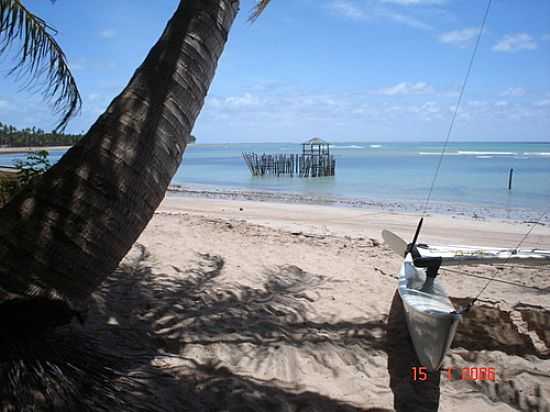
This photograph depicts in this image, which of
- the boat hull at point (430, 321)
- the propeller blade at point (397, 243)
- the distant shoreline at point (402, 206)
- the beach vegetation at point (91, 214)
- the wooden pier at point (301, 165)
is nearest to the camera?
the beach vegetation at point (91, 214)

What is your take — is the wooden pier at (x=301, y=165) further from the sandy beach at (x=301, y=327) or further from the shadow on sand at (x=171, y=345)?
the shadow on sand at (x=171, y=345)

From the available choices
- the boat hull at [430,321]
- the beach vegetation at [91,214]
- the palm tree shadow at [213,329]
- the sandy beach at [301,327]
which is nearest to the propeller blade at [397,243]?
the sandy beach at [301,327]

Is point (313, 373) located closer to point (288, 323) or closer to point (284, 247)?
point (288, 323)

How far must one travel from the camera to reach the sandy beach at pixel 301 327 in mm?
3074

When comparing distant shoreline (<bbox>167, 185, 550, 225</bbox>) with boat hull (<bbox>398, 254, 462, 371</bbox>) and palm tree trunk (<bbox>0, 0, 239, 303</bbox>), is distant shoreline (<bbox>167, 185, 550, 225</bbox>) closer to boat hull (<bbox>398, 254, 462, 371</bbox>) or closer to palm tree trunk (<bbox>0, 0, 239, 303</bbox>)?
boat hull (<bbox>398, 254, 462, 371</bbox>)

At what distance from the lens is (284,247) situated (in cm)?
710

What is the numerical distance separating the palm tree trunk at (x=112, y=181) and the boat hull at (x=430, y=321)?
2117mm

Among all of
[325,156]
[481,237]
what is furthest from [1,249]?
[325,156]

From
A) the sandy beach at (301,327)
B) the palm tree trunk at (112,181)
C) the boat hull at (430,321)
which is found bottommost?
the sandy beach at (301,327)

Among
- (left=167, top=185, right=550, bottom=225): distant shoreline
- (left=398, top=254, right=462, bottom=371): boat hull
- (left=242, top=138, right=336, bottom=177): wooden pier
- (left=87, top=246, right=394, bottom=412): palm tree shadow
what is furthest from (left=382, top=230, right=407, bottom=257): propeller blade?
(left=242, top=138, right=336, bottom=177): wooden pier

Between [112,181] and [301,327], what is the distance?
2582 millimetres

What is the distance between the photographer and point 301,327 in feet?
13.4

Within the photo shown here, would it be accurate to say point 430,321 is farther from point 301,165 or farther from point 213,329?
point 301,165

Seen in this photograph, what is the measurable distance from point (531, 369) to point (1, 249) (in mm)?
4045
